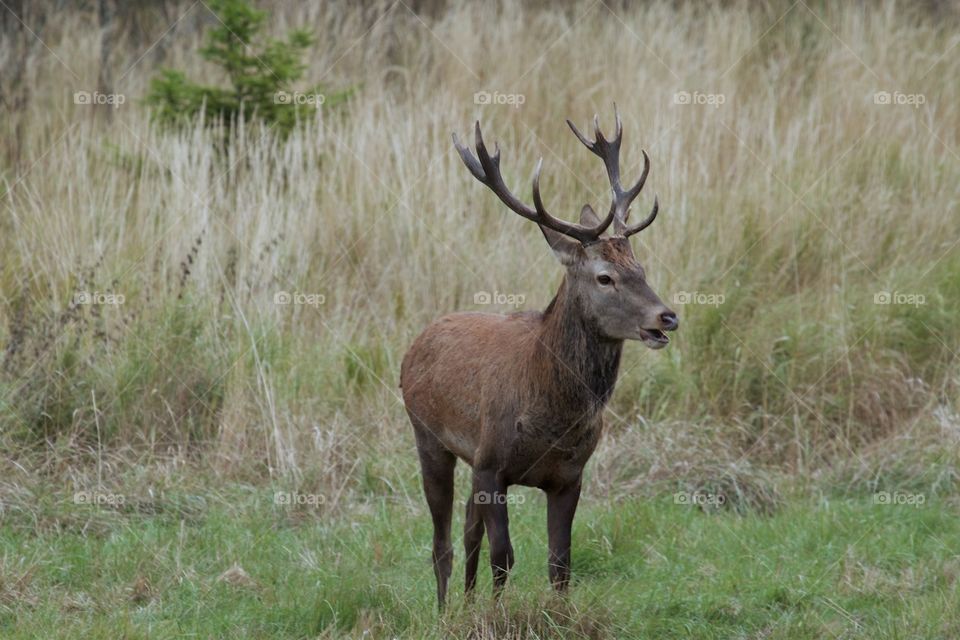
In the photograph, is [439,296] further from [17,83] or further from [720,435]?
[17,83]

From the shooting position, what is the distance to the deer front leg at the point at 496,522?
5.65 metres

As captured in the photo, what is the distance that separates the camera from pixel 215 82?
1285 centimetres

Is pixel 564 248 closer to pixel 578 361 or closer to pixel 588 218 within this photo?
pixel 588 218

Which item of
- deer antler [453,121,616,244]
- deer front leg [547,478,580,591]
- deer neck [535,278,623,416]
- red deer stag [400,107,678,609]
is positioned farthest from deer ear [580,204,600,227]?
deer front leg [547,478,580,591]

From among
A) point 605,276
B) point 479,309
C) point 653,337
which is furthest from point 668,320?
point 479,309

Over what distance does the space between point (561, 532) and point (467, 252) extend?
4.02 m

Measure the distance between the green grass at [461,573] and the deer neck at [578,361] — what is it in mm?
804

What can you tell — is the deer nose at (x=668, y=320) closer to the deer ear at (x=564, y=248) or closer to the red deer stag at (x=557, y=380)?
the red deer stag at (x=557, y=380)

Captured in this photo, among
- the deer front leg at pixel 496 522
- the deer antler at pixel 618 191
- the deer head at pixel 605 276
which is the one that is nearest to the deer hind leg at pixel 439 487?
the deer front leg at pixel 496 522

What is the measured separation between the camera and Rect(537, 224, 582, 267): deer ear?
572 cm

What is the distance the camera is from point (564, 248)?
573 cm

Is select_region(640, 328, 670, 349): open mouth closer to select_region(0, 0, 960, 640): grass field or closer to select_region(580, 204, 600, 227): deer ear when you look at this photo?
select_region(580, 204, 600, 227): deer ear

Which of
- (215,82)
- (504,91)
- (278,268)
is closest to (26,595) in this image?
(278,268)

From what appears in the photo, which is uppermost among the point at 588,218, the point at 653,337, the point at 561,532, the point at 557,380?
the point at 588,218
